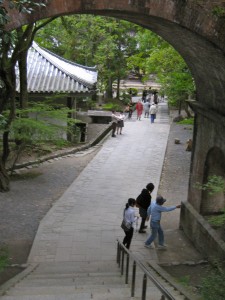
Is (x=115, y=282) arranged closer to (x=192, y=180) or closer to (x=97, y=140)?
(x=192, y=180)

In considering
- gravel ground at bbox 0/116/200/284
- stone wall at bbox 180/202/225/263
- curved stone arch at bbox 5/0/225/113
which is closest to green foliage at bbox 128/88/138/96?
gravel ground at bbox 0/116/200/284

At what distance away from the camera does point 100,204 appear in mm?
14977

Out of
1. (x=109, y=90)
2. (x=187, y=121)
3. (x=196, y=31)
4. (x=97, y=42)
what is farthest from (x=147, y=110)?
(x=196, y=31)

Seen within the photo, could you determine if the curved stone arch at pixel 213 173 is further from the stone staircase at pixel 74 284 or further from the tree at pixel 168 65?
the tree at pixel 168 65

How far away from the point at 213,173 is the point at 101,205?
15.4 feet

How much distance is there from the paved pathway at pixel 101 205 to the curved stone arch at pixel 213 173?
1305 millimetres

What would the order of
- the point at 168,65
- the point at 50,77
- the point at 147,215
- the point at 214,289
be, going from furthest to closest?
the point at 168,65 → the point at 50,77 → the point at 147,215 → the point at 214,289

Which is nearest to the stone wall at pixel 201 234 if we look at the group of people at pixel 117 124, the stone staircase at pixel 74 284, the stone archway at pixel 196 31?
the stone archway at pixel 196 31

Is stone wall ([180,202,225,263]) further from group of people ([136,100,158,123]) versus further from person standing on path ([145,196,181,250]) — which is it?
group of people ([136,100,158,123])

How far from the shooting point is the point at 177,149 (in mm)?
24203

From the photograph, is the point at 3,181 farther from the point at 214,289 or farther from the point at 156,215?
the point at 214,289

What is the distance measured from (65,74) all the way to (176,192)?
10.3 metres

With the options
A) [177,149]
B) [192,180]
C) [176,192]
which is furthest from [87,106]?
[192,180]

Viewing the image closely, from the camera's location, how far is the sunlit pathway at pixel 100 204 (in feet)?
36.5
